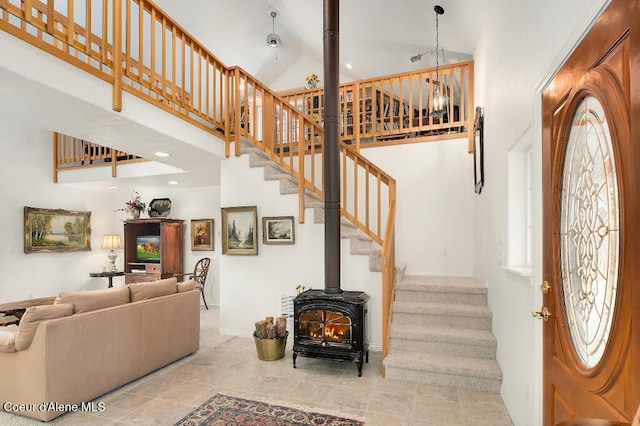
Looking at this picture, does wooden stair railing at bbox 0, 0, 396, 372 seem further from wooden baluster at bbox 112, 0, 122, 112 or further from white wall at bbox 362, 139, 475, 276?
white wall at bbox 362, 139, 475, 276

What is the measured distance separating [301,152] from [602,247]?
12.4ft

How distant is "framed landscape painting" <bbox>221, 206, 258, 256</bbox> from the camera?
4.82 m

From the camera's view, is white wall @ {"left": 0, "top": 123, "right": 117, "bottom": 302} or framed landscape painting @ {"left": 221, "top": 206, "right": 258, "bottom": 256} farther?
white wall @ {"left": 0, "top": 123, "right": 117, "bottom": 302}

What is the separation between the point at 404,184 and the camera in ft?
17.4

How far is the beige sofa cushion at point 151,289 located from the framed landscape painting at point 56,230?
13.7 feet

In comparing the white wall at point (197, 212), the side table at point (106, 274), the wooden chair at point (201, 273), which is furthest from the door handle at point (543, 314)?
the side table at point (106, 274)

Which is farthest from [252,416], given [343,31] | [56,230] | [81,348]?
[56,230]

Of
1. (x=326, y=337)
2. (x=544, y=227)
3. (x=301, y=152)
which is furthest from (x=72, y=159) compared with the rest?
(x=544, y=227)

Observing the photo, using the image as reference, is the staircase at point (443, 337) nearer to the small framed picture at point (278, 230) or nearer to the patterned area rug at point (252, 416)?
the patterned area rug at point (252, 416)

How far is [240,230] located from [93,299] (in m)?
2.08

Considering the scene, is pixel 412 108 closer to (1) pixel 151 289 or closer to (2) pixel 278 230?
(2) pixel 278 230

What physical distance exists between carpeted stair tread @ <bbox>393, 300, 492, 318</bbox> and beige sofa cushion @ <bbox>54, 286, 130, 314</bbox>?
2792 millimetres

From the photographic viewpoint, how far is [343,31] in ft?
19.7

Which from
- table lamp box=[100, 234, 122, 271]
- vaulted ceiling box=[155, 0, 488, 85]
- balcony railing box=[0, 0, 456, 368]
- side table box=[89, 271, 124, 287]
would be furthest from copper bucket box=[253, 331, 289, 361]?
table lamp box=[100, 234, 122, 271]
